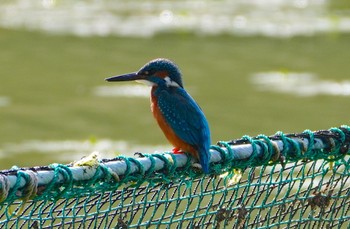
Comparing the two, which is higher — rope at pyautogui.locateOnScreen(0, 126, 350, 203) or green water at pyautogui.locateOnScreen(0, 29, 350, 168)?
rope at pyautogui.locateOnScreen(0, 126, 350, 203)

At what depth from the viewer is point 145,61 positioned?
14.2m

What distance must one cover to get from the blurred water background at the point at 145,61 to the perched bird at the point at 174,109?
16.0 ft

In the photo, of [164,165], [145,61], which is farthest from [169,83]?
[145,61]

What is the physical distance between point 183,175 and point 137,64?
1068 centimetres

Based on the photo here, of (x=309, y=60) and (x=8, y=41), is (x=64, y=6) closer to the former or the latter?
(x=8, y=41)

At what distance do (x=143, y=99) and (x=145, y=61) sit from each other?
2.23 metres

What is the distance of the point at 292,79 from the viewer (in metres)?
13.4

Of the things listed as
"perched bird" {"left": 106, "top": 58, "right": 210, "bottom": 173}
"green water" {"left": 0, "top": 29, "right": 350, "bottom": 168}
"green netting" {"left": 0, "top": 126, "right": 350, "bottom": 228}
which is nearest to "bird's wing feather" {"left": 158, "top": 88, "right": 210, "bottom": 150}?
"perched bird" {"left": 106, "top": 58, "right": 210, "bottom": 173}

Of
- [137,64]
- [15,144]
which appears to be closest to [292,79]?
[137,64]

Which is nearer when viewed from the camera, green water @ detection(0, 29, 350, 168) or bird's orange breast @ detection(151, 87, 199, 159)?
bird's orange breast @ detection(151, 87, 199, 159)

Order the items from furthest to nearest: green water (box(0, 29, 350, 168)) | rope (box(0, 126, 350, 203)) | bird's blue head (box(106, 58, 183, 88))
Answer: green water (box(0, 29, 350, 168)) < bird's blue head (box(106, 58, 183, 88)) < rope (box(0, 126, 350, 203))

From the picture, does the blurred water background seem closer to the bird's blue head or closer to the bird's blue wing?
the bird's blue head

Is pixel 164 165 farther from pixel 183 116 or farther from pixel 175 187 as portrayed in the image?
pixel 183 116

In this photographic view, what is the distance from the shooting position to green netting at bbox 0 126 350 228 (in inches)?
117
